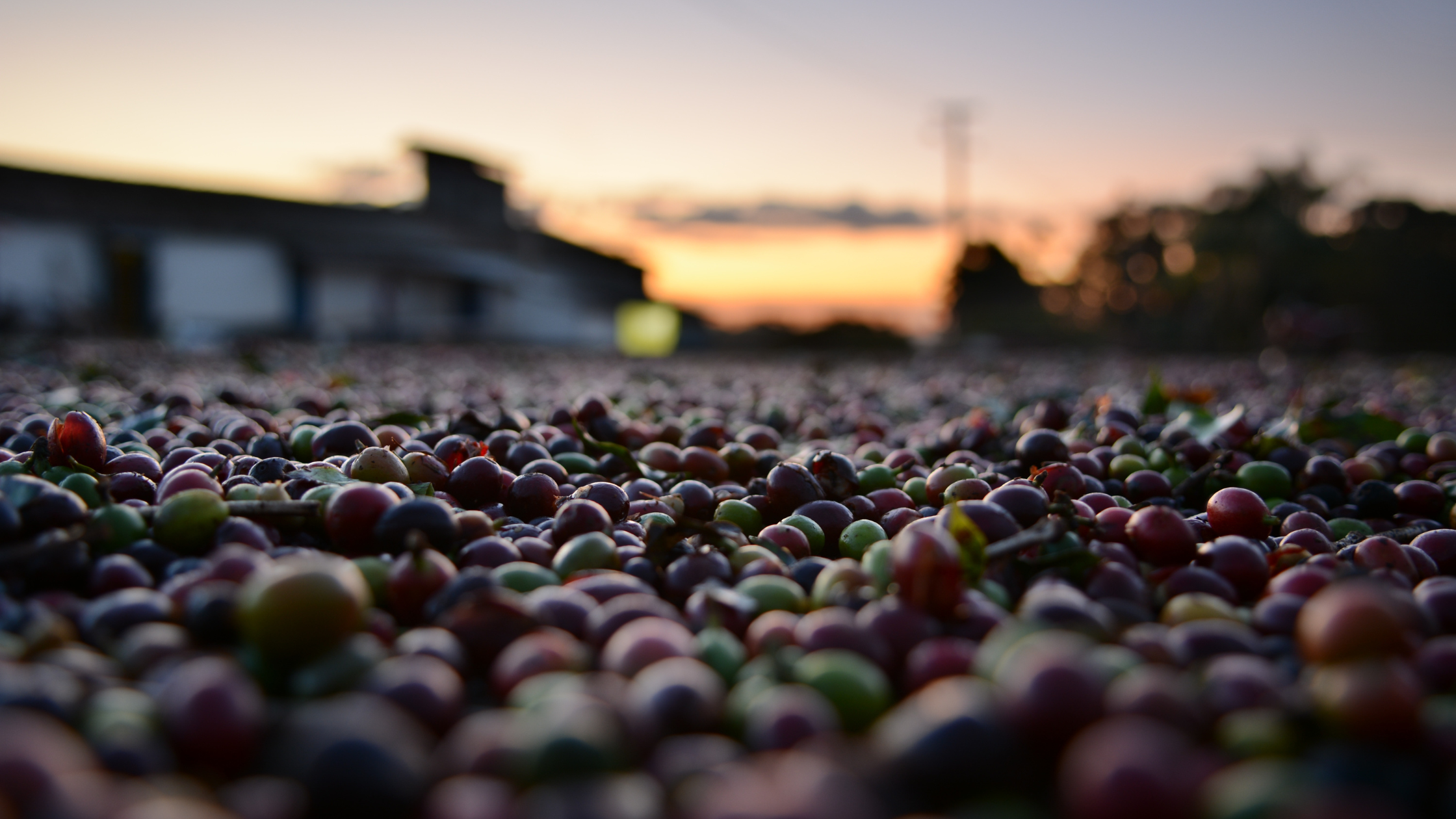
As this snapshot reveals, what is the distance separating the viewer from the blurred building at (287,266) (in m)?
24.1

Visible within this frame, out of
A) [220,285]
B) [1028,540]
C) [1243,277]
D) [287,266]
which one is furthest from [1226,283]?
[1028,540]

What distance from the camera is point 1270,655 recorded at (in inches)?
70.3

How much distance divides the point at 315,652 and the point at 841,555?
1669mm

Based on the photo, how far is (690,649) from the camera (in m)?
1.70

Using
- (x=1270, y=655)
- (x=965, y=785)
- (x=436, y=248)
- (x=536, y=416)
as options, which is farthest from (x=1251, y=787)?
(x=436, y=248)

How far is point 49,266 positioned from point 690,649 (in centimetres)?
2916

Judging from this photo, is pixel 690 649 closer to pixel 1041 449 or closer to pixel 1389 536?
pixel 1389 536

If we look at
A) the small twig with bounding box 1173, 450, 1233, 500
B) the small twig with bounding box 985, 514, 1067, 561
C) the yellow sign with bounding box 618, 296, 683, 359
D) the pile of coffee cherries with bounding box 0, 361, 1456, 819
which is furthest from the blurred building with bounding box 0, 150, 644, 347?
the small twig with bounding box 985, 514, 1067, 561

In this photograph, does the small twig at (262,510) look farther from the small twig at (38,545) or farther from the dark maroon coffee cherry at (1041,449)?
the dark maroon coffee cherry at (1041,449)

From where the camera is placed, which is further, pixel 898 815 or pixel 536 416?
pixel 536 416

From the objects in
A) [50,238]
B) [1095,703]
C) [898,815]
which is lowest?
[898,815]

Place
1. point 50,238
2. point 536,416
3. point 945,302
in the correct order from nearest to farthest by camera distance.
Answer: point 536,416, point 50,238, point 945,302

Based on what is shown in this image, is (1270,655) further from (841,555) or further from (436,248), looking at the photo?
(436,248)

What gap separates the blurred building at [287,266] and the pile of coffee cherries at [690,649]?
19482mm
